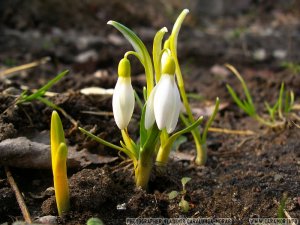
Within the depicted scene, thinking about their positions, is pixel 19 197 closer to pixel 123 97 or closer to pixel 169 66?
pixel 123 97

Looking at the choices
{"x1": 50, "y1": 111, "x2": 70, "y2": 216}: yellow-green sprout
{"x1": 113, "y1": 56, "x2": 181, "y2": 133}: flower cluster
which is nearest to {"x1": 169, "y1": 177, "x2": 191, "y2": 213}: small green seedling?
{"x1": 113, "y1": 56, "x2": 181, "y2": 133}: flower cluster

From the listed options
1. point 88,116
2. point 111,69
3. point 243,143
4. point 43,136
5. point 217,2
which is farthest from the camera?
point 217,2

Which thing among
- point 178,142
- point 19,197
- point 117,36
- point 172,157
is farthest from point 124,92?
point 117,36

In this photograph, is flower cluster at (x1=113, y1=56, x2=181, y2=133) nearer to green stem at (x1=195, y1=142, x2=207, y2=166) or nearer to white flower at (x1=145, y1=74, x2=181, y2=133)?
white flower at (x1=145, y1=74, x2=181, y2=133)

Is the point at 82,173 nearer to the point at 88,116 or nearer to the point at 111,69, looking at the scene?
the point at 88,116

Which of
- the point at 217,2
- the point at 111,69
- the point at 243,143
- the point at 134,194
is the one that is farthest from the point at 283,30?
the point at 134,194
